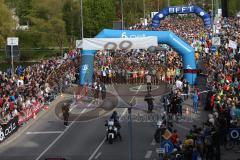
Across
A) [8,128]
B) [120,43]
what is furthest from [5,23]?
[8,128]

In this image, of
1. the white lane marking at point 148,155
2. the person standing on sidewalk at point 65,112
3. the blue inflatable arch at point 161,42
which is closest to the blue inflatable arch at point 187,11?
the blue inflatable arch at point 161,42

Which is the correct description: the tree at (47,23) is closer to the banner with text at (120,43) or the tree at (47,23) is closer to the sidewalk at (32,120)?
the sidewalk at (32,120)

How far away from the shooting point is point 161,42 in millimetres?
37812

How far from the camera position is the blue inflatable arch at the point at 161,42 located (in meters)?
37.2

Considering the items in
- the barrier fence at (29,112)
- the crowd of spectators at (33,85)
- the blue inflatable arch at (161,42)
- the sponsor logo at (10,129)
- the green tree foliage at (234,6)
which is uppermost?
the green tree foliage at (234,6)

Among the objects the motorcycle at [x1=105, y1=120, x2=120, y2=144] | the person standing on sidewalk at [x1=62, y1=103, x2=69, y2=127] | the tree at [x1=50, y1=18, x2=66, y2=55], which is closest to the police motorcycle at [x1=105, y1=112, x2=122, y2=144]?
the motorcycle at [x1=105, y1=120, x2=120, y2=144]

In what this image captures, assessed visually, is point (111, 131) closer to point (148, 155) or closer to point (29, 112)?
point (148, 155)

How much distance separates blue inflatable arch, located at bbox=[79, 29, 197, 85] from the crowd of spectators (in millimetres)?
1564

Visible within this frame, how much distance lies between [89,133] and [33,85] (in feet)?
28.7

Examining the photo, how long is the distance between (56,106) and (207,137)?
14878 mm

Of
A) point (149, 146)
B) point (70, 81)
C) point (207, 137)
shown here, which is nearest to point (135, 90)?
point (70, 81)

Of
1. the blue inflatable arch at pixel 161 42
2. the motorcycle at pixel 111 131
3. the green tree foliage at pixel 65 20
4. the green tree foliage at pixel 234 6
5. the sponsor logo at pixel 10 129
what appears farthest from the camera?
the green tree foliage at pixel 234 6

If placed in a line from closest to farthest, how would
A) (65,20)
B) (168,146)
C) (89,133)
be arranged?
(168,146)
(89,133)
(65,20)

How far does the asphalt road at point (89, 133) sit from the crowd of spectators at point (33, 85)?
2.92ft
